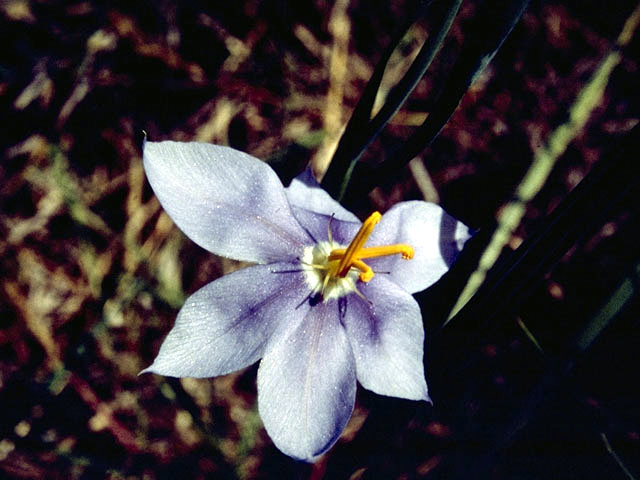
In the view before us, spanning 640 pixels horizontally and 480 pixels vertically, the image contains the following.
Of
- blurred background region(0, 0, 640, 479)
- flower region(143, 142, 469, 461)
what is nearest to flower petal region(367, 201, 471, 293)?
flower region(143, 142, 469, 461)

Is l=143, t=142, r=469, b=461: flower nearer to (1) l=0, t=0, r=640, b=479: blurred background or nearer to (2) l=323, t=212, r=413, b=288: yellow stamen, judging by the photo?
(2) l=323, t=212, r=413, b=288: yellow stamen

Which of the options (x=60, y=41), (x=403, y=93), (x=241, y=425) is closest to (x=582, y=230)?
(x=403, y=93)

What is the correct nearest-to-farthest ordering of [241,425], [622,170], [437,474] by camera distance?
[622,170] → [437,474] → [241,425]

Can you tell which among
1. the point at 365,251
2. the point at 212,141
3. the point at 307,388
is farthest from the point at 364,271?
the point at 212,141

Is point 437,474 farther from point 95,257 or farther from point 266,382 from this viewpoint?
point 95,257

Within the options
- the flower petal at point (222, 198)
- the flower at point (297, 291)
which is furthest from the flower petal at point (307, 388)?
the flower petal at point (222, 198)
